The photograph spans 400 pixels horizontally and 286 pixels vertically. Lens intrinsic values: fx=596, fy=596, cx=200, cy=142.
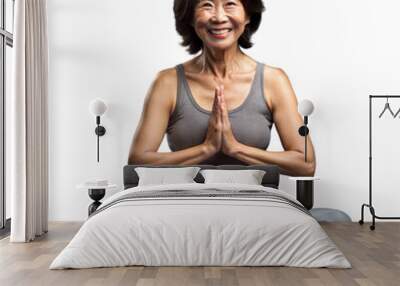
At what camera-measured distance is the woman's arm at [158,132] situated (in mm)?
7363

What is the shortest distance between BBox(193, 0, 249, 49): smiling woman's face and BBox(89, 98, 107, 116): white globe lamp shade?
4.87ft

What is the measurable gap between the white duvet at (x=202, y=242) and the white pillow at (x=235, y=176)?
1938mm

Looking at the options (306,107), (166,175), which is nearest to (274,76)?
(306,107)

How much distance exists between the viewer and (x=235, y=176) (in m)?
6.86

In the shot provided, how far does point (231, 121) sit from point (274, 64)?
93cm

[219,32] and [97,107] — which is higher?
[219,32]

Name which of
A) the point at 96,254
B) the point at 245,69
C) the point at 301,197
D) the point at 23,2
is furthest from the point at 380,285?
the point at 23,2

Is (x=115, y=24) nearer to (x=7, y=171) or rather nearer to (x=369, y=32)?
(x=7, y=171)

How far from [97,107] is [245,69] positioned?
191 centimetres

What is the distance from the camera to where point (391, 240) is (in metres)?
6.25

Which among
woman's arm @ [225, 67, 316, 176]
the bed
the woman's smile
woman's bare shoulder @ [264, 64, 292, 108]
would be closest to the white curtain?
the bed

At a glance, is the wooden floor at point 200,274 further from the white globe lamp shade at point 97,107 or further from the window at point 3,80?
the white globe lamp shade at point 97,107

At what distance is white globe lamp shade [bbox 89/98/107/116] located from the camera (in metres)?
7.39

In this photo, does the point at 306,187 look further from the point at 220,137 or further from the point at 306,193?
the point at 220,137
